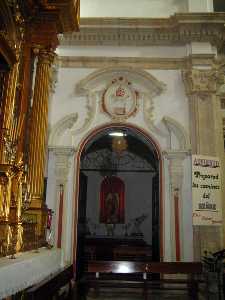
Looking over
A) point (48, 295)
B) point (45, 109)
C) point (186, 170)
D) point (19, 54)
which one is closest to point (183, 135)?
point (186, 170)

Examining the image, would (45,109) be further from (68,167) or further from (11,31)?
(68,167)

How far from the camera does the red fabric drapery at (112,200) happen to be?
40.2ft

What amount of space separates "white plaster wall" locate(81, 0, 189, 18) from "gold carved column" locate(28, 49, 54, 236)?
11.3ft

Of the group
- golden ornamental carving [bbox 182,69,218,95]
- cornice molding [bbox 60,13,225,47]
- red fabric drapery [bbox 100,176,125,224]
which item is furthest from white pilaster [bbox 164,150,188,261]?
red fabric drapery [bbox 100,176,125,224]

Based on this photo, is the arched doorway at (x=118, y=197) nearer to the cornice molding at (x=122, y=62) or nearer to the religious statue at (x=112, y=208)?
the religious statue at (x=112, y=208)

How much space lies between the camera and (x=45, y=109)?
591 centimetres

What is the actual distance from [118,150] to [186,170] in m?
2.40

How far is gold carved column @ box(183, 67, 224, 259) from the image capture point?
7.87 m

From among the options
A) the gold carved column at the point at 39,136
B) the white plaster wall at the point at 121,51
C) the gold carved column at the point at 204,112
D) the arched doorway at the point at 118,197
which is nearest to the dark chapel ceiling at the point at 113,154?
the arched doorway at the point at 118,197

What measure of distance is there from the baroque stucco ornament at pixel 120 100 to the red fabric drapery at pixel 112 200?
15.0 ft

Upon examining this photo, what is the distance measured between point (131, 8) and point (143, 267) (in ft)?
19.8

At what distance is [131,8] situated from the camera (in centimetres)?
910

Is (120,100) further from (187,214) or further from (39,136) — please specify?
(39,136)

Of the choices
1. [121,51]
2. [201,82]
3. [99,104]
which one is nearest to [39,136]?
[99,104]
